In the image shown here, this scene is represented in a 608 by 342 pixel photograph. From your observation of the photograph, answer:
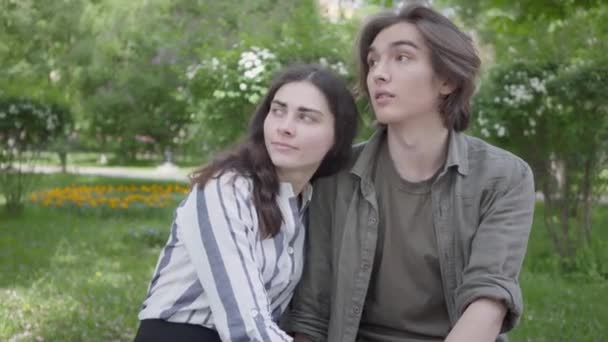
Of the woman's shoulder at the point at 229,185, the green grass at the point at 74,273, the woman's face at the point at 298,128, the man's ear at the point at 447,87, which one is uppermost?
the man's ear at the point at 447,87

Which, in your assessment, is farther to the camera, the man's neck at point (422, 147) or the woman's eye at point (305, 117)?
the man's neck at point (422, 147)

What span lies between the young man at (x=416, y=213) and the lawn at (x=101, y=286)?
259 cm

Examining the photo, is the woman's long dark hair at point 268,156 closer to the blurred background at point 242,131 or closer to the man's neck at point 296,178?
the man's neck at point 296,178

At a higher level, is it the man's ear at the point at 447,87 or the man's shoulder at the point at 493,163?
the man's ear at the point at 447,87

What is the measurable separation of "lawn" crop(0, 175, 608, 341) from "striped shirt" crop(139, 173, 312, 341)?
8.83ft

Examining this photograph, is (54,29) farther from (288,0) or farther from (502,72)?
(502,72)

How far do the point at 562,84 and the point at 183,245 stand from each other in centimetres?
583

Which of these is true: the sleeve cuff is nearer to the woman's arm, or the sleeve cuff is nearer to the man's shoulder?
the man's shoulder

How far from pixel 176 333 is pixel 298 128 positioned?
0.66 meters

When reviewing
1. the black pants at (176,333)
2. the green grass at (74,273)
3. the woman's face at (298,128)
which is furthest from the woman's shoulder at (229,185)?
the green grass at (74,273)

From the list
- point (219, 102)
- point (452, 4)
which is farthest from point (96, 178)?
point (219, 102)

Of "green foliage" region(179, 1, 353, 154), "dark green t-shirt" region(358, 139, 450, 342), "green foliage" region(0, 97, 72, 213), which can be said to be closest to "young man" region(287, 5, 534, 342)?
"dark green t-shirt" region(358, 139, 450, 342)

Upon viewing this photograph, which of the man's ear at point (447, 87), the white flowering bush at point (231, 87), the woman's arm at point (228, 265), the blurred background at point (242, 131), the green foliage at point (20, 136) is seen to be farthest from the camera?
the green foliage at point (20, 136)

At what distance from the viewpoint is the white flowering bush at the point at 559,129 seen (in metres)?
6.97
